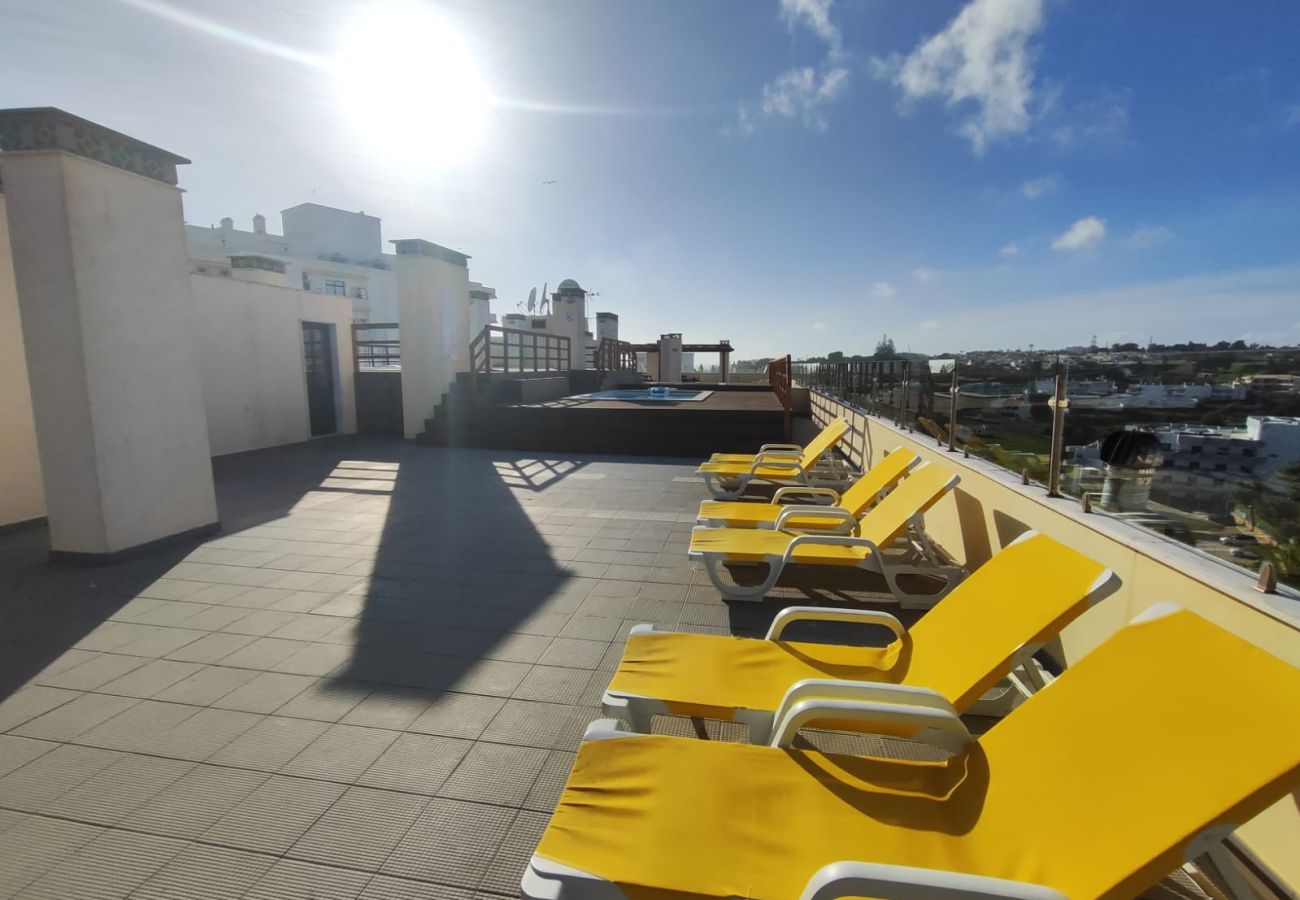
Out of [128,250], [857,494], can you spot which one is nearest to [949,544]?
[857,494]

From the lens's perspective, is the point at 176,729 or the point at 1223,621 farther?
the point at 176,729

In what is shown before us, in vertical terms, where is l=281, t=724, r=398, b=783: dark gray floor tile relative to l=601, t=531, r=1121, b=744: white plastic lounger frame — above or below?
below

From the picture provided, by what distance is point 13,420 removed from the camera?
5023 millimetres

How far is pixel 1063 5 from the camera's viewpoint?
4582mm

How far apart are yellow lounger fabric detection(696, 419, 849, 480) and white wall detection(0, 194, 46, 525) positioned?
6011 millimetres

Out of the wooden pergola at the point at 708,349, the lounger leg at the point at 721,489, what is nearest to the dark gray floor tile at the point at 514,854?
the lounger leg at the point at 721,489

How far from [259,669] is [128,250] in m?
3.37

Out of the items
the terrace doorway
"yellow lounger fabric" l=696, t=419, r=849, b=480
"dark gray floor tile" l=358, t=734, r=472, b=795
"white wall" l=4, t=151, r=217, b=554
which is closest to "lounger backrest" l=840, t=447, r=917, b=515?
"yellow lounger fabric" l=696, t=419, r=849, b=480

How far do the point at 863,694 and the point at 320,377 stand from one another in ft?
36.0

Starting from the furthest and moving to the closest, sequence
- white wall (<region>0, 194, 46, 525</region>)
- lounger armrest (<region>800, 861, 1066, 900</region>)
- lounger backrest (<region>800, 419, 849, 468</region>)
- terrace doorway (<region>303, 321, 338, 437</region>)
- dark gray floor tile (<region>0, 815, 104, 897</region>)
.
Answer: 1. terrace doorway (<region>303, 321, 338, 437</region>)
2. lounger backrest (<region>800, 419, 849, 468</region>)
3. white wall (<region>0, 194, 46, 525</region>)
4. dark gray floor tile (<region>0, 815, 104, 897</region>)
5. lounger armrest (<region>800, 861, 1066, 900</region>)

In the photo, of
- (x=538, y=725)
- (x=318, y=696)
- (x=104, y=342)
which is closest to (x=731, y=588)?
(x=538, y=725)

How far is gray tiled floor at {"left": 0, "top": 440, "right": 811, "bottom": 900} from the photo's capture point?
1.68m

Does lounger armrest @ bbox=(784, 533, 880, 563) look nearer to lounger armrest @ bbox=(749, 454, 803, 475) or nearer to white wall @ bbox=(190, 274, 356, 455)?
lounger armrest @ bbox=(749, 454, 803, 475)

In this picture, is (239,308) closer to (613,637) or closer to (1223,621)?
(613,637)
